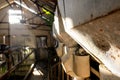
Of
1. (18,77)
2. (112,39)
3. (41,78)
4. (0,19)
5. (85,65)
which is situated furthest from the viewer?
(0,19)

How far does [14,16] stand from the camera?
10.2 metres

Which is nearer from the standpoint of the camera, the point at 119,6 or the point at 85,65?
the point at 119,6

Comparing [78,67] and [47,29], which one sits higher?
[47,29]

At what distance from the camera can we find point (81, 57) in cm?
178

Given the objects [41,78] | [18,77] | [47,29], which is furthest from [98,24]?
[47,29]

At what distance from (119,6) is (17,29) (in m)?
10.3

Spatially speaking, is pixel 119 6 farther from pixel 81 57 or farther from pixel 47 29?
pixel 47 29

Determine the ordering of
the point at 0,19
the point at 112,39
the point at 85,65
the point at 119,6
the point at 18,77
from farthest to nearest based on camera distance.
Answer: the point at 0,19 < the point at 18,77 < the point at 85,65 < the point at 112,39 < the point at 119,6

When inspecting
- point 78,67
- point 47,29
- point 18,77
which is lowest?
point 18,77

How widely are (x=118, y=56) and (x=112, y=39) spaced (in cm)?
6

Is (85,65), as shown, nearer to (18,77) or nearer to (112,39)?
(112,39)

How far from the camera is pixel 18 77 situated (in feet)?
24.4

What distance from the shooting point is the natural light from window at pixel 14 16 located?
10.1m

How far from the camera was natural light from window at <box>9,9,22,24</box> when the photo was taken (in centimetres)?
1013
